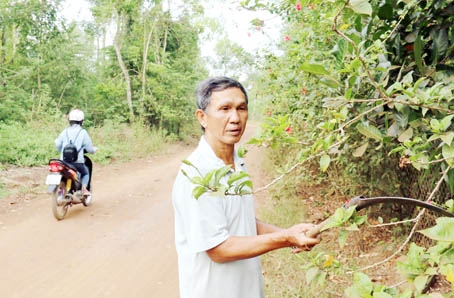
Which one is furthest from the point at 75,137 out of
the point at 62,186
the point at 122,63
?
the point at 122,63

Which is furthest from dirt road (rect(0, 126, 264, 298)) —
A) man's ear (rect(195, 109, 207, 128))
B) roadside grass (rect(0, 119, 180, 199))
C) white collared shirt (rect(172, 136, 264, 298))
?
man's ear (rect(195, 109, 207, 128))

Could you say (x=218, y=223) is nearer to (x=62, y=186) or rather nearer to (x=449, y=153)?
(x=449, y=153)

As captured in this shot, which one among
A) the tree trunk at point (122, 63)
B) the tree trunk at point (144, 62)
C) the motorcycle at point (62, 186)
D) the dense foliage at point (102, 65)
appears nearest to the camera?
the motorcycle at point (62, 186)

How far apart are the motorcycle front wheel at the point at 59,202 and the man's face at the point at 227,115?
4.70 meters

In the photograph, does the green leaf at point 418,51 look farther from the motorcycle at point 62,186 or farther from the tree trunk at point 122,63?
the tree trunk at point 122,63

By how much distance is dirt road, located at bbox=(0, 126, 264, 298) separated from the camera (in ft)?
12.6

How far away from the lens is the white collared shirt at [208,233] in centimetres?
145

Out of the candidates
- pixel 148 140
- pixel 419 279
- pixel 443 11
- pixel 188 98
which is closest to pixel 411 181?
pixel 443 11

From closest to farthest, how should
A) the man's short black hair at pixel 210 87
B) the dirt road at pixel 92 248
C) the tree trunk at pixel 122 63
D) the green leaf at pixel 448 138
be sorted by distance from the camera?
the green leaf at pixel 448 138 → the man's short black hair at pixel 210 87 → the dirt road at pixel 92 248 → the tree trunk at pixel 122 63

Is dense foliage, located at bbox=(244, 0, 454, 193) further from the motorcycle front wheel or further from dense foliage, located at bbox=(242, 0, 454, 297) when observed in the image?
the motorcycle front wheel

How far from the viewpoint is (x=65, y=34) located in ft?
47.4

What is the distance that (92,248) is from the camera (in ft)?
15.8

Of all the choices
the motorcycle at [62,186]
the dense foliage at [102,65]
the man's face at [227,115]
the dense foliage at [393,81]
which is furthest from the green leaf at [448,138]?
the dense foliage at [102,65]

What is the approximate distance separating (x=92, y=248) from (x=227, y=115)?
3866mm
